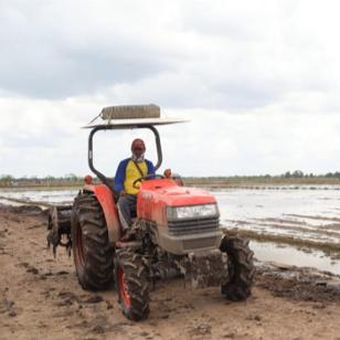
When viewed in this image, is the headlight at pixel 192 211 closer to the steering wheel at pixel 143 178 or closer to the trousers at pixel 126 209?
the trousers at pixel 126 209

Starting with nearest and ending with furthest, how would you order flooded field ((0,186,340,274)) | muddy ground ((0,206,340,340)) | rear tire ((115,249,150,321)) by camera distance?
muddy ground ((0,206,340,340)) < rear tire ((115,249,150,321)) < flooded field ((0,186,340,274))

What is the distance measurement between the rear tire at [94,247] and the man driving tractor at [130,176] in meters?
0.41

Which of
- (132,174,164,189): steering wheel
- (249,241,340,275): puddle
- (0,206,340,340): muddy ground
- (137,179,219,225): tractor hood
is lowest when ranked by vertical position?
(249,241,340,275): puddle

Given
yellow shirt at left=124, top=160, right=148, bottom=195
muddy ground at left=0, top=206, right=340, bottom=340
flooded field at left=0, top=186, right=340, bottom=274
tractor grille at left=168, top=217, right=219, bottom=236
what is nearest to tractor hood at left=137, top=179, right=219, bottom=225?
tractor grille at left=168, top=217, right=219, bottom=236

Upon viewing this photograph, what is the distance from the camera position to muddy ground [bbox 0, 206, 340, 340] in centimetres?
725

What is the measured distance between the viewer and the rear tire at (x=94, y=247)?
905 cm

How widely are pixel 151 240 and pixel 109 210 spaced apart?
105cm

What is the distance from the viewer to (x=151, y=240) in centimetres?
838

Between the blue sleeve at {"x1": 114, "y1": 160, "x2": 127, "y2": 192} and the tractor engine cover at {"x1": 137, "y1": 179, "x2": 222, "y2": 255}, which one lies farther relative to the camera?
the blue sleeve at {"x1": 114, "y1": 160, "x2": 127, "y2": 192}

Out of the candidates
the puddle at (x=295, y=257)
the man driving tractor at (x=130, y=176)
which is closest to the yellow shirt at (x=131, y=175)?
the man driving tractor at (x=130, y=176)

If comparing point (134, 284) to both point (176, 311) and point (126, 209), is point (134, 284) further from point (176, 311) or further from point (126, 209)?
point (126, 209)

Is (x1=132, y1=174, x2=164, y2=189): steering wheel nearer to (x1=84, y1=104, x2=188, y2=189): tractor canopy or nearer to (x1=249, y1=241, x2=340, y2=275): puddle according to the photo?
(x1=84, y1=104, x2=188, y2=189): tractor canopy

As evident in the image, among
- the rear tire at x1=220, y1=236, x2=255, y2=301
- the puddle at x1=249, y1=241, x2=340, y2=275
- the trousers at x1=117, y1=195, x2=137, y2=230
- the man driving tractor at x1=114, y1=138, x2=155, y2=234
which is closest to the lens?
the rear tire at x1=220, y1=236, x2=255, y2=301

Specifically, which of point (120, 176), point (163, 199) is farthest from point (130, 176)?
point (163, 199)
